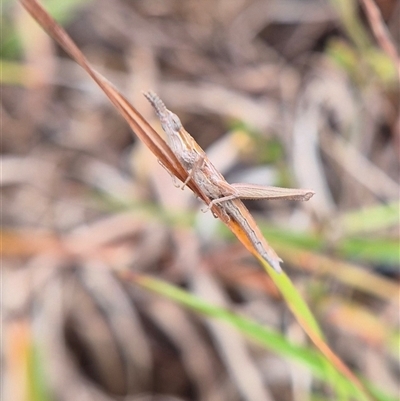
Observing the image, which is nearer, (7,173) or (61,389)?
(61,389)

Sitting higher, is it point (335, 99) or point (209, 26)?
point (209, 26)

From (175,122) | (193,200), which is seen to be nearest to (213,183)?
(175,122)

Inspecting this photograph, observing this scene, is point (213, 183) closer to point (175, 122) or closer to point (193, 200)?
point (175, 122)

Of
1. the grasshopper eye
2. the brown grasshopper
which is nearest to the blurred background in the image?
the brown grasshopper

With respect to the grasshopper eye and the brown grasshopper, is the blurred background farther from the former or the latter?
the grasshopper eye

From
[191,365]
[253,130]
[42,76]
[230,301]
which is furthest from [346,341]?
[42,76]

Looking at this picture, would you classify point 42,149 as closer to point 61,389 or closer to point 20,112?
point 20,112

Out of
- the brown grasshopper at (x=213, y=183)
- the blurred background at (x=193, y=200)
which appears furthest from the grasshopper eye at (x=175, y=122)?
the blurred background at (x=193, y=200)

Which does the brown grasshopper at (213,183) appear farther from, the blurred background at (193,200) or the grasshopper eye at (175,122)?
the blurred background at (193,200)
